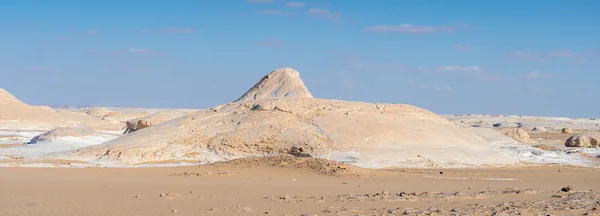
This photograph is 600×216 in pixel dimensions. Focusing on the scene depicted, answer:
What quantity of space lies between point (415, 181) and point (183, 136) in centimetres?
768

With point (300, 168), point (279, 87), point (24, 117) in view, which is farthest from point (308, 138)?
point (24, 117)

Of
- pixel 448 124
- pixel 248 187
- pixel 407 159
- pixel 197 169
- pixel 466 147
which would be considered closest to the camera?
pixel 248 187

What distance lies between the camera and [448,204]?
13484mm

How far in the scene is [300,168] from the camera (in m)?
19.2

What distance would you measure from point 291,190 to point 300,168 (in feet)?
11.6

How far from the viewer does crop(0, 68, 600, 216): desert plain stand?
514 inches

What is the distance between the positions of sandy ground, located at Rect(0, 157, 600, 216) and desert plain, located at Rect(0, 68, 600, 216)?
1.3 inches

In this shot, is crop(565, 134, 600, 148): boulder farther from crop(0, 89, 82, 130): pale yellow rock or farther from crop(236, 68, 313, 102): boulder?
crop(0, 89, 82, 130): pale yellow rock

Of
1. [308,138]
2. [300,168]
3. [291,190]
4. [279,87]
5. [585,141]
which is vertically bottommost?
[291,190]

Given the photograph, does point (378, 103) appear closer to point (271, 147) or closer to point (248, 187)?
point (271, 147)

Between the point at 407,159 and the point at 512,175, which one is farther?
the point at 407,159

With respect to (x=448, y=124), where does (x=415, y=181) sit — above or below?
below

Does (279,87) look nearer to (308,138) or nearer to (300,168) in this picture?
(308,138)

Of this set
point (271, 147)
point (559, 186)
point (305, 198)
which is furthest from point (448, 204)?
point (271, 147)
